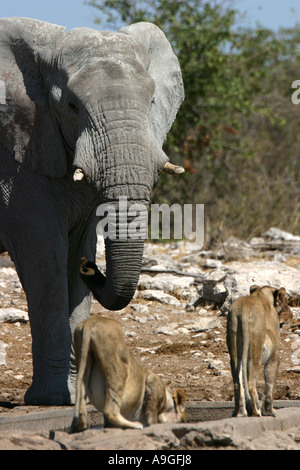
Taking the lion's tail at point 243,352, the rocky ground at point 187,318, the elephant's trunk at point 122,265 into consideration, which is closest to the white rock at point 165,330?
the rocky ground at point 187,318

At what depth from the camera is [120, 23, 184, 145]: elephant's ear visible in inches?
275

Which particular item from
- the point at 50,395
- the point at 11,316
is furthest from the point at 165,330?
the point at 50,395

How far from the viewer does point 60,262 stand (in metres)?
6.63

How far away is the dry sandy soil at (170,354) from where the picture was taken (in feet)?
23.9

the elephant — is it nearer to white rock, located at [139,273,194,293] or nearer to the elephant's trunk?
the elephant's trunk

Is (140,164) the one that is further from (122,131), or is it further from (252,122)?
(252,122)

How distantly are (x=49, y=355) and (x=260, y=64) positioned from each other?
1276 centimetres

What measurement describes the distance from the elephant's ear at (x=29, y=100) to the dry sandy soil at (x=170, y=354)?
1.77 metres

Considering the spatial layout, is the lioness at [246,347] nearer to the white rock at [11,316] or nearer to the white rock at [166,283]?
the white rock at [11,316]

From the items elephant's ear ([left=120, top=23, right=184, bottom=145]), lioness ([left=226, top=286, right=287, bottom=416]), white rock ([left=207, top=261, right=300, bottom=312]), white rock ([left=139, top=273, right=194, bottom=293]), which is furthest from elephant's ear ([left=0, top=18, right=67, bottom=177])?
white rock ([left=139, top=273, right=194, bottom=293])

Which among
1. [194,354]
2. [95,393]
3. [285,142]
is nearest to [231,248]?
[194,354]

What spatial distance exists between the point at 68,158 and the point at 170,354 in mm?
2754

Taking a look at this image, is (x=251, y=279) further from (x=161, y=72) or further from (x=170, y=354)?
(x=161, y=72)

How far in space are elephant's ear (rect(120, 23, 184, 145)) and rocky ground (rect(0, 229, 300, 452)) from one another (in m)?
2.09
